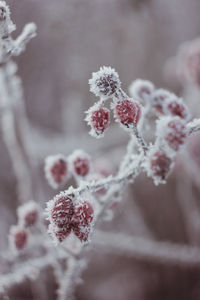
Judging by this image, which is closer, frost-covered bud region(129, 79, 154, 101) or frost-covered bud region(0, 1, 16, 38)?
frost-covered bud region(0, 1, 16, 38)

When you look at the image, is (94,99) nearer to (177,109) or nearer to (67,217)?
(177,109)

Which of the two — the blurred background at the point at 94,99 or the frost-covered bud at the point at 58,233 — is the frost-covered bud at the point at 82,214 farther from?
the blurred background at the point at 94,99

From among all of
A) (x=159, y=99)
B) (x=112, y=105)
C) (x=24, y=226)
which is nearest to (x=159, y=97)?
(x=159, y=99)

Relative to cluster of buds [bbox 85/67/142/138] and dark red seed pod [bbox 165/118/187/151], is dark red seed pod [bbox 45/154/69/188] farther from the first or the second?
dark red seed pod [bbox 165/118/187/151]

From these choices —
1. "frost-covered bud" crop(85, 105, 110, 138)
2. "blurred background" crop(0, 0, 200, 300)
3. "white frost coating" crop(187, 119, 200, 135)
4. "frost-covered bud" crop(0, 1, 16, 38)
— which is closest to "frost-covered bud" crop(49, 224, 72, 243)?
"frost-covered bud" crop(85, 105, 110, 138)

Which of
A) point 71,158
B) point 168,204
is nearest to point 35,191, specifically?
point 71,158

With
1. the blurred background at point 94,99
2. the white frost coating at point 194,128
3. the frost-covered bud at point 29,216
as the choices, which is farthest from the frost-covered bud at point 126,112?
the blurred background at point 94,99

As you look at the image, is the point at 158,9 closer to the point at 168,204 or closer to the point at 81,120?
the point at 81,120
